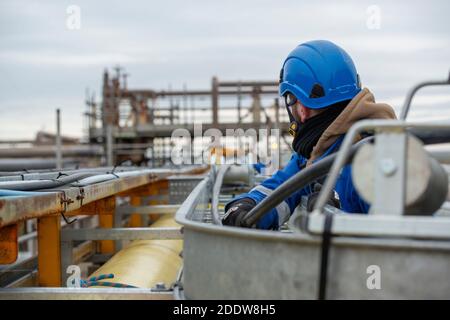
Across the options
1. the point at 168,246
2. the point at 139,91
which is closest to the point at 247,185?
the point at 168,246

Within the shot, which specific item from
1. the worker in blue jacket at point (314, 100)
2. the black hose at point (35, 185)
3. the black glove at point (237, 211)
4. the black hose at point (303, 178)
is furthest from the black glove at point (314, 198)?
the black hose at point (35, 185)

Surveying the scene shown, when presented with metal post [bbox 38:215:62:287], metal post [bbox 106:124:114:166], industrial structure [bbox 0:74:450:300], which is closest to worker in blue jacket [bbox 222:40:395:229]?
industrial structure [bbox 0:74:450:300]

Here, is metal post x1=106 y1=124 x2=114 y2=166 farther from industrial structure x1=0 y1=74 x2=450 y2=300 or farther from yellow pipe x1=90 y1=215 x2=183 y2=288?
industrial structure x1=0 y1=74 x2=450 y2=300

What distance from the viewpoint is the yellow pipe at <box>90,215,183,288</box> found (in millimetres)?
2988

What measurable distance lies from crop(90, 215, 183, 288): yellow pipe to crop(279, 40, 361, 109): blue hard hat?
56.8 inches

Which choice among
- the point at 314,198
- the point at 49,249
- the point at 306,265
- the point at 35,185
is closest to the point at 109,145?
the point at 49,249

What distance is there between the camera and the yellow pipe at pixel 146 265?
299 centimetres

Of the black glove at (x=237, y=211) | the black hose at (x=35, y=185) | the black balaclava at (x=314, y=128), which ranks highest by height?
the black balaclava at (x=314, y=128)

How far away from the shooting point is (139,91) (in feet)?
50.8

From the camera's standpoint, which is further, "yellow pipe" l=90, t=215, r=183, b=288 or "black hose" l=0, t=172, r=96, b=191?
"yellow pipe" l=90, t=215, r=183, b=288

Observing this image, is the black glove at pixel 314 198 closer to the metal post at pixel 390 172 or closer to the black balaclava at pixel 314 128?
the black balaclava at pixel 314 128

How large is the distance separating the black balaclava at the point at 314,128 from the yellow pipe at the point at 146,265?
1245 mm

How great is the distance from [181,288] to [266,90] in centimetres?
1302
